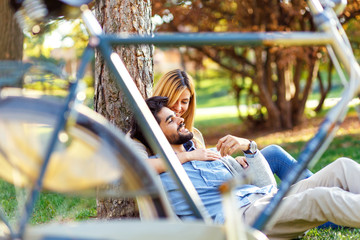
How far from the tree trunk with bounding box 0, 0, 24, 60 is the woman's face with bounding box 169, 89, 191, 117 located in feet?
6.31

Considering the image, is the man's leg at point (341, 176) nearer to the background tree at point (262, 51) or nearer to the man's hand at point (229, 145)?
the man's hand at point (229, 145)

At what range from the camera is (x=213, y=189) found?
7.97 ft

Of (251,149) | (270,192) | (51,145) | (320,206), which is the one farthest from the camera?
(251,149)

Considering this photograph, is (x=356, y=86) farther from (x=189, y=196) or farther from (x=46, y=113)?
(x=46, y=113)

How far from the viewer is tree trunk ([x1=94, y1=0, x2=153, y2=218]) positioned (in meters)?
2.80

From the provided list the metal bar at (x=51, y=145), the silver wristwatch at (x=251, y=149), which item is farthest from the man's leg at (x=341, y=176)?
the metal bar at (x=51, y=145)

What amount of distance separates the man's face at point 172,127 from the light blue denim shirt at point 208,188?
5.6 inches

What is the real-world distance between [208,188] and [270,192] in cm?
35

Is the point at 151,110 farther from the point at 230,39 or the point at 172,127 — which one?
the point at 230,39

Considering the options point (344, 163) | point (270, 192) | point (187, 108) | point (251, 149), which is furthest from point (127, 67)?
point (344, 163)

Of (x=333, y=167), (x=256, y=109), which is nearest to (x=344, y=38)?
(x=333, y=167)

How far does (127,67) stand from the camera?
2.82m

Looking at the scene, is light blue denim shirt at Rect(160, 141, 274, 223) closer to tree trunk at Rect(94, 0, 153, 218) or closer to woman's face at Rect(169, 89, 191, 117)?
woman's face at Rect(169, 89, 191, 117)

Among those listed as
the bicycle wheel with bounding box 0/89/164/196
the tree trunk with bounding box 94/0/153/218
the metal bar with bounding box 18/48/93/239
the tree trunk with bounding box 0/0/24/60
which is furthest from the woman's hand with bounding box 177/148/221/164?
the tree trunk with bounding box 0/0/24/60
